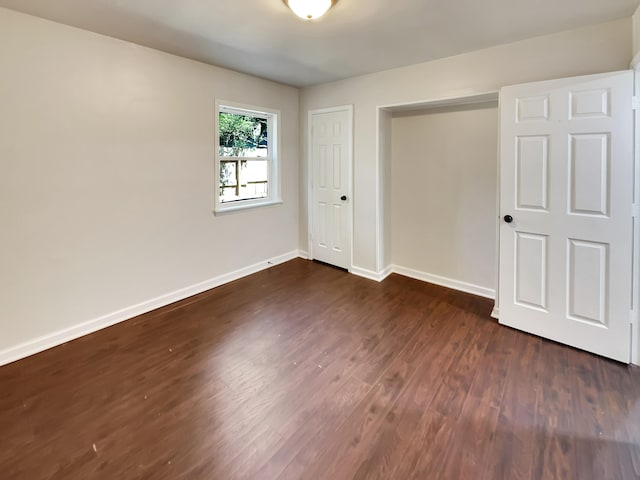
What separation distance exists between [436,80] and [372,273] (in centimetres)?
225

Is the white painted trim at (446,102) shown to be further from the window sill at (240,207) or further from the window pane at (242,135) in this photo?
the window sill at (240,207)

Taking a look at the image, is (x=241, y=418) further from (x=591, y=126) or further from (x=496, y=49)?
(x=496, y=49)

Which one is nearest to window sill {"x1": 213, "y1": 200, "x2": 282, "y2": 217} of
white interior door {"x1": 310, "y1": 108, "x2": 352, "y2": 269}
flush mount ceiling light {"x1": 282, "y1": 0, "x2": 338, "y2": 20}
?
white interior door {"x1": 310, "y1": 108, "x2": 352, "y2": 269}

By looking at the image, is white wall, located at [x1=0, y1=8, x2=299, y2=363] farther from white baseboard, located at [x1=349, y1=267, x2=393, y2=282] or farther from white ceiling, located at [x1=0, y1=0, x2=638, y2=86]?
white baseboard, located at [x1=349, y1=267, x2=393, y2=282]

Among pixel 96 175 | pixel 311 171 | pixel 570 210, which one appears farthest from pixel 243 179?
pixel 570 210

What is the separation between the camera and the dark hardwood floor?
159 centimetres

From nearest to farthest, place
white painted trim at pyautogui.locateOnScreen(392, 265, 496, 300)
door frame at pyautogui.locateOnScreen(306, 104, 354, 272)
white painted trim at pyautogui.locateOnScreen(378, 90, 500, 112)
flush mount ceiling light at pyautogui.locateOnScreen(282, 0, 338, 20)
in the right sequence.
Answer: flush mount ceiling light at pyautogui.locateOnScreen(282, 0, 338, 20) < white painted trim at pyautogui.locateOnScreen(378, 90, 500, 112) < white painted trim at pyautogui.locateOnScreen(392, 265, 496, 300) < door frame at pyautogui.locateOnScreen(306, 104, 354, 272)

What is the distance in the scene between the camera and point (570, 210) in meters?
2.49

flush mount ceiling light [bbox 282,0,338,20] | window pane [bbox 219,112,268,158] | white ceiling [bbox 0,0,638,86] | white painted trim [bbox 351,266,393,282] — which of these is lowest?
white painted trim [bbox 351,266,393,282]

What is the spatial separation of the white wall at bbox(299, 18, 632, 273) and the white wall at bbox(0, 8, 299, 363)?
1.40 metres

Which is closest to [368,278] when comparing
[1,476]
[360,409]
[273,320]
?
[273,320]

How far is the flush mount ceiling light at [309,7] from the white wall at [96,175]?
1650mm

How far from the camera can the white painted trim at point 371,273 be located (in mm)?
4109

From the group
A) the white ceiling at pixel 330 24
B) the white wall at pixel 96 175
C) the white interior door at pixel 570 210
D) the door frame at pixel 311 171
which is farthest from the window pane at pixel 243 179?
the white interior door at pixel 570 210
